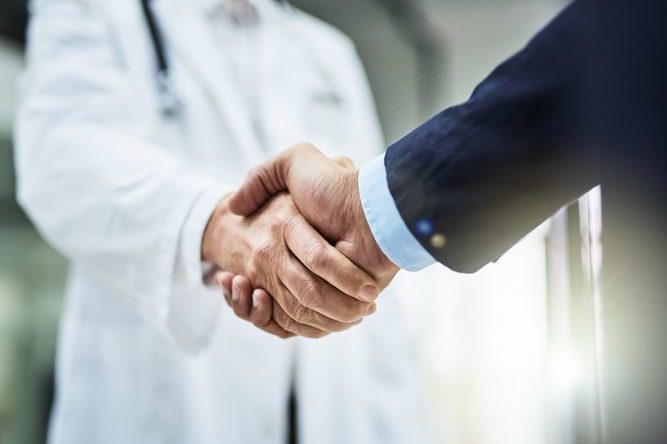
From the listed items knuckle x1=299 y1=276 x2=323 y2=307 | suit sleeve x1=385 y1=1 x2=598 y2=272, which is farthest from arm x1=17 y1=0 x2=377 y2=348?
suit sleeve x1=385 y1=1 x2=598 y2=272

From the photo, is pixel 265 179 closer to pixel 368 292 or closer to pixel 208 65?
pixel 368 292

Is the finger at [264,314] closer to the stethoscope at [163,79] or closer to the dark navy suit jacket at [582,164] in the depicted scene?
the dark navy suit jacket at [582,164]

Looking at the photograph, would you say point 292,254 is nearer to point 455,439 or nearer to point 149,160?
point 149,160

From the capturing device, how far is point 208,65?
2.92ft

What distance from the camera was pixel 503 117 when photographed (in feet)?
1.57

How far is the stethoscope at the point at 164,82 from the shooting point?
0.85 metres

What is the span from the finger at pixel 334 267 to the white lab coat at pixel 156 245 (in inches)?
6.7

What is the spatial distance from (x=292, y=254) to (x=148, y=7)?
0.49 metres

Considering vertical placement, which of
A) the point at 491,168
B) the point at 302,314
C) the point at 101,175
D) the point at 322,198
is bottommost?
the point at 101,175

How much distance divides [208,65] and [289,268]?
0.40m

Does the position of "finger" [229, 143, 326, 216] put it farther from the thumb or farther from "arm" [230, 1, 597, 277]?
"arm" [230, 1, 597, 277]

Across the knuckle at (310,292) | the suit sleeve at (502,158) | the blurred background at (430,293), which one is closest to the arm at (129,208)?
the knuckle at (310,292)

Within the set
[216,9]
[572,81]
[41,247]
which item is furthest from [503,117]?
[41,247]

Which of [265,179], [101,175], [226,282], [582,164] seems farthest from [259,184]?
[582,164]
